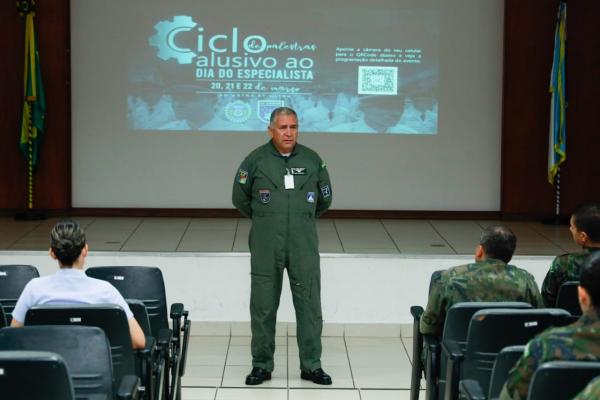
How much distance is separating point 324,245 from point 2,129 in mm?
3824

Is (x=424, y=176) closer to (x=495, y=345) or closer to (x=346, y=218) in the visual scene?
(x=346, y=218)

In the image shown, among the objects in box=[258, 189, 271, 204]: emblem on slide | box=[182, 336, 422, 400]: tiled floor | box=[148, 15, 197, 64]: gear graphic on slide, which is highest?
box=[148, 15, 197, 64]: gear graphic on slide

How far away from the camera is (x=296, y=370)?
627 centimetres

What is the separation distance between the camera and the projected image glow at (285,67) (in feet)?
34.1

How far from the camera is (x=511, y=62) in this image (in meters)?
10.4

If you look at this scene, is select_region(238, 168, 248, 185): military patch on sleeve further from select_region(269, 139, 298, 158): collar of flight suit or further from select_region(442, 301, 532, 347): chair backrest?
select_region(442, 301, 532, 347): chair backrest

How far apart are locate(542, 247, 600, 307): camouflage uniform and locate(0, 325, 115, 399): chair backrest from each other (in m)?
2.19

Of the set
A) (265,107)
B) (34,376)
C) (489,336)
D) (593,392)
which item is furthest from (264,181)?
(265,107)

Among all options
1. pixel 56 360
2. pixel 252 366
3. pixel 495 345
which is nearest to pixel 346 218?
pixel 252 366

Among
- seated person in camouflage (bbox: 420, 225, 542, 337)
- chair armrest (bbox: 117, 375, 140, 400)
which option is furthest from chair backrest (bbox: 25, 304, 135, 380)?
seated person in camouflage (bbox: 420, 225, 542, 337)

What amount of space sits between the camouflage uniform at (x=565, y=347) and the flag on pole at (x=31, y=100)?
7869 mm

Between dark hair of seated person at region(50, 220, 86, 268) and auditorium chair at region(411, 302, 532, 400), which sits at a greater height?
dark hair of seated person at region(50, 220, 86, 268)

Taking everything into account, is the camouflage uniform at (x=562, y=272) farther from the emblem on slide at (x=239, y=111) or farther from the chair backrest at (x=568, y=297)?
the emblem on slide at (x=239, y=111)

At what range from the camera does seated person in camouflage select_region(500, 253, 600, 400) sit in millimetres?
2957
